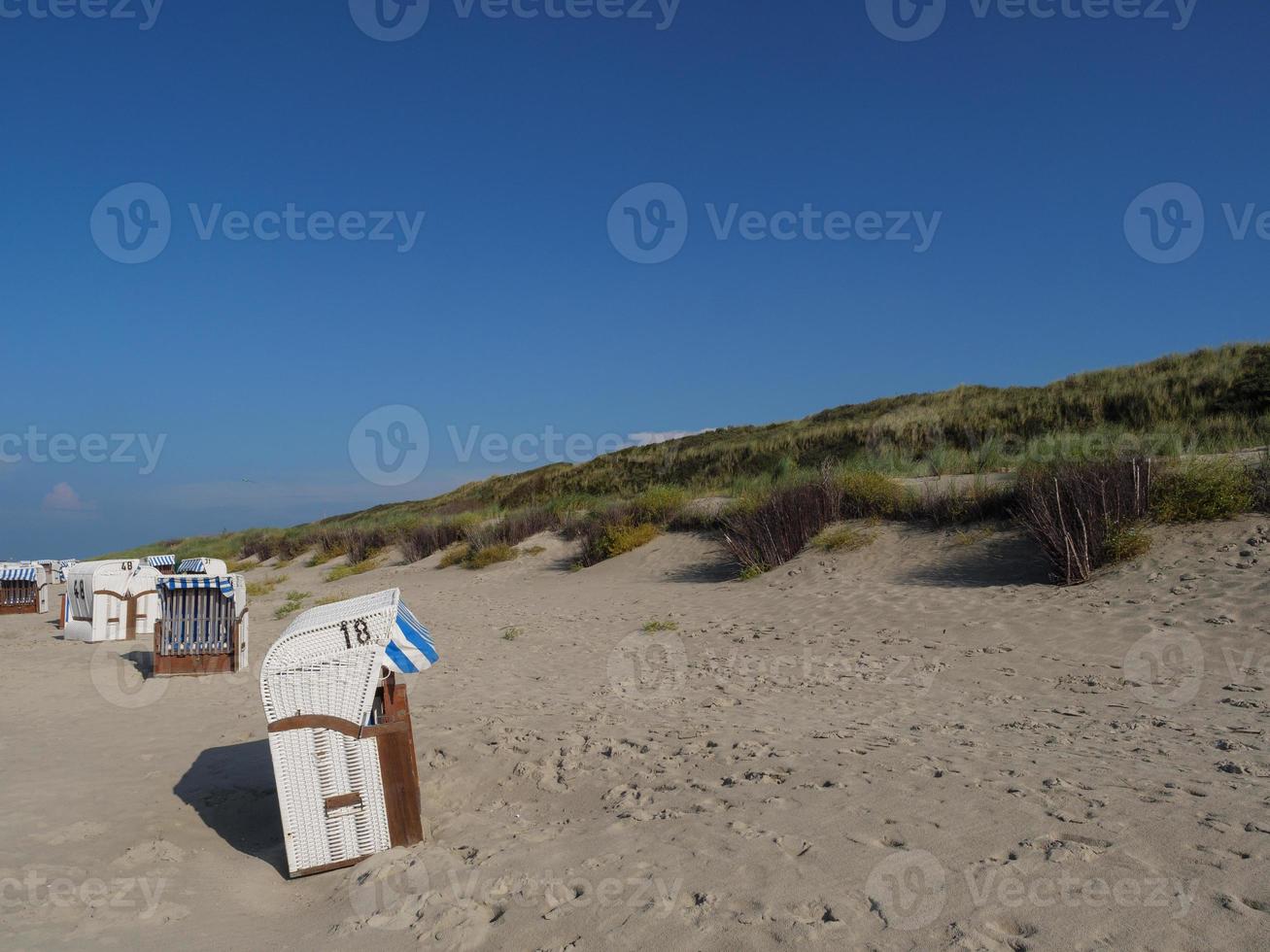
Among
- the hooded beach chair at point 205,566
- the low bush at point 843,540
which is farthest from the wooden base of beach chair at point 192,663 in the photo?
the low bush at point 843,540

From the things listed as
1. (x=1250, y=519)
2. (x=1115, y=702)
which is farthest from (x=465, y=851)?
(x=1250, y=519)

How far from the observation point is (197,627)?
11094 mm

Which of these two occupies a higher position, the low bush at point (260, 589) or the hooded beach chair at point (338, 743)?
the low bush at point (260, 589)

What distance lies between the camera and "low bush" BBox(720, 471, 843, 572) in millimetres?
16297

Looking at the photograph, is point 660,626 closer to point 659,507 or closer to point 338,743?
point 338,743

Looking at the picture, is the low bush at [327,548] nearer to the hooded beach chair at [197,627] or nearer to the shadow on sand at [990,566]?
the hooded beach chair at [197,627]

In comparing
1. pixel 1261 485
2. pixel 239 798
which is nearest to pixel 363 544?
pixel 239 798

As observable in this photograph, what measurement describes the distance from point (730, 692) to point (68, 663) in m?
9.98

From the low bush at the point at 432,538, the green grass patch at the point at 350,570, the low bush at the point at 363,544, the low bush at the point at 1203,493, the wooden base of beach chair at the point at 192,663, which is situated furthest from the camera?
the low bush at the point at 363,544

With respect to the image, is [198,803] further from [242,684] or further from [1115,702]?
[1115,702]

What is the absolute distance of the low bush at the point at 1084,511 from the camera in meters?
11.5

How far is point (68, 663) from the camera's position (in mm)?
12273

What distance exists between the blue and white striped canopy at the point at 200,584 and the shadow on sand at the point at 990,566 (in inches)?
390

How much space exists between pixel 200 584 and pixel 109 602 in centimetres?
446
